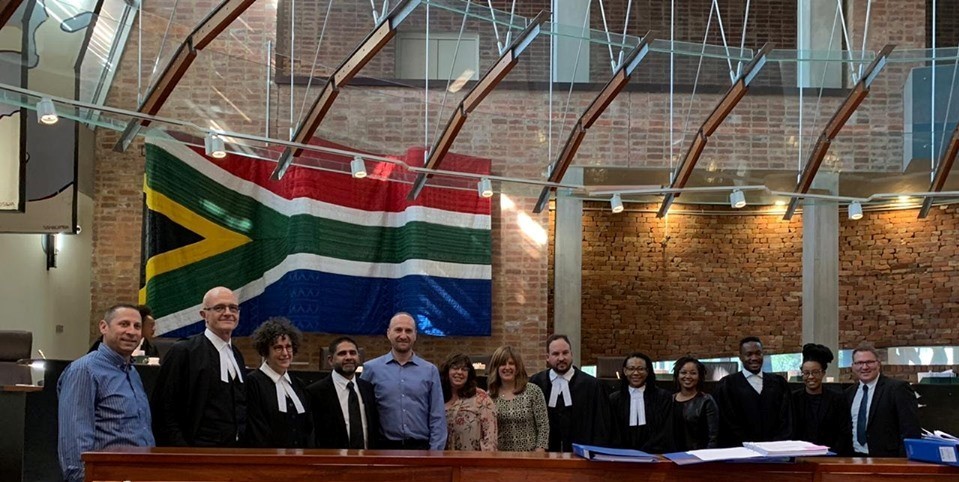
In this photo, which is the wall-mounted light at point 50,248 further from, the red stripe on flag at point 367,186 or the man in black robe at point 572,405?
the man in black robe at point 572,405

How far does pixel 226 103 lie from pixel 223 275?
96.2 inches

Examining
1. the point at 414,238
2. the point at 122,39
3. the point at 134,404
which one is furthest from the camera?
the point at 414,238

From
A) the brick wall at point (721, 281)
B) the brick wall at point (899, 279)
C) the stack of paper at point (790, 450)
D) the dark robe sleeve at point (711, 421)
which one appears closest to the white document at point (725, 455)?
the stack of paper at point (790, 450)

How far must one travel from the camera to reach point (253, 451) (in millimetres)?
4453

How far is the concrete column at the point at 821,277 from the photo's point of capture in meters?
13.4

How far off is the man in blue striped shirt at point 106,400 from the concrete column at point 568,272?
8644 mm

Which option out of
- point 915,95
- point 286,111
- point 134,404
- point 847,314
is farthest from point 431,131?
point 847,314

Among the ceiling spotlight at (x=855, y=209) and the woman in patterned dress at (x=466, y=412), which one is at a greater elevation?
the ceiling spotlight at (x=855, y=209)

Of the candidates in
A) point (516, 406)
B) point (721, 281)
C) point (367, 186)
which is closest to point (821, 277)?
point (721, 281)

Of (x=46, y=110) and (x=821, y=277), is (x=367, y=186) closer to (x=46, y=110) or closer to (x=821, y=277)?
(x=46, y=110)

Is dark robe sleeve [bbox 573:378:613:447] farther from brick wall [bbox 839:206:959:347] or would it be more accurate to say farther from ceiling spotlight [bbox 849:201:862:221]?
brick wall [bbox 839:206:959:347]

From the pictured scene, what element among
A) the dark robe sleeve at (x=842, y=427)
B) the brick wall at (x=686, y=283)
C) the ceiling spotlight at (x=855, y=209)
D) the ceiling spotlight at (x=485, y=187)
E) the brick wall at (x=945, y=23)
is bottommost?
the dark robe sleeve at (x=842, y=427)

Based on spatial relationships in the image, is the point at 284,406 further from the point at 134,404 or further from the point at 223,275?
the point at 223,275

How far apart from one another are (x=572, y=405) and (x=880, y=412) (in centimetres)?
190
